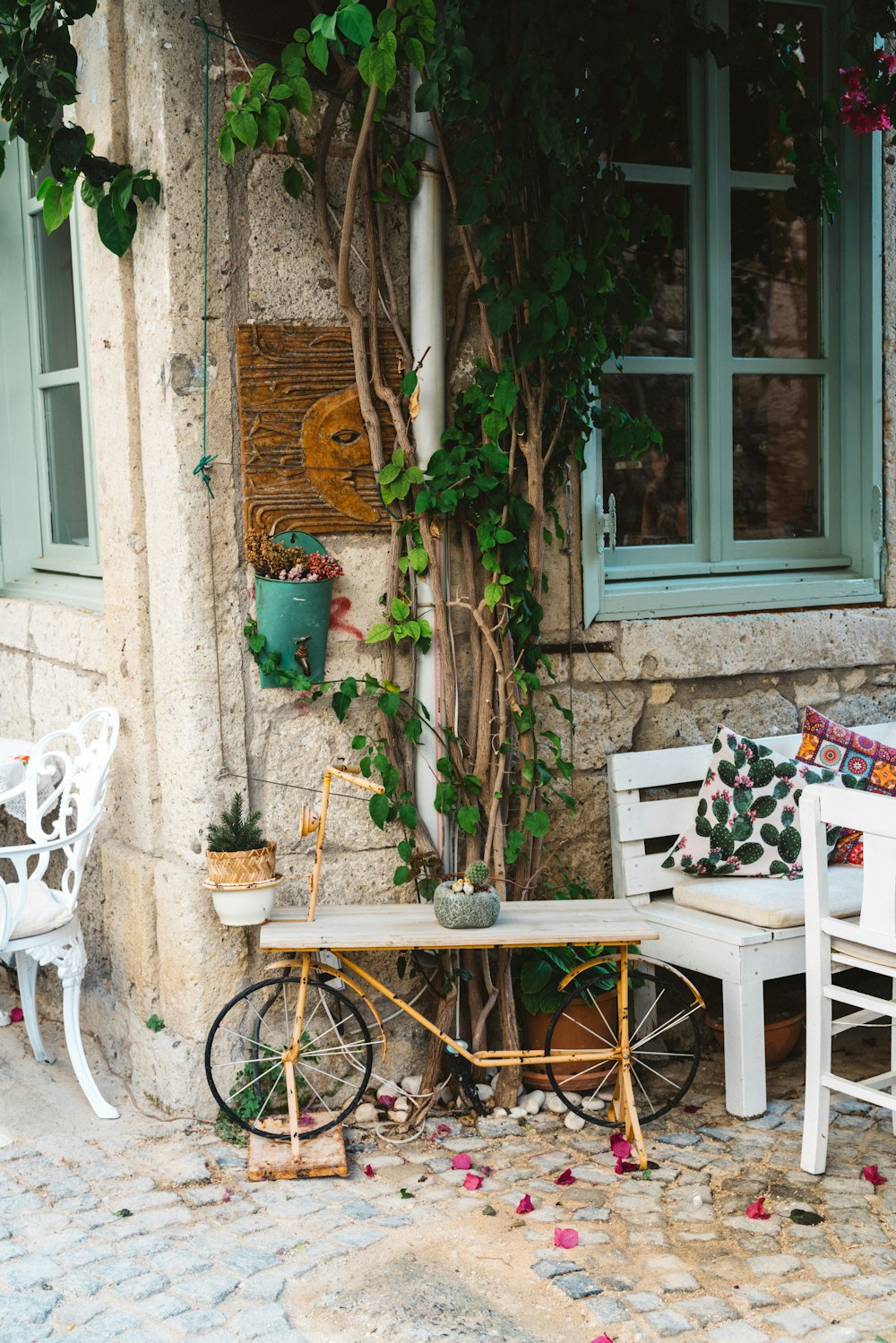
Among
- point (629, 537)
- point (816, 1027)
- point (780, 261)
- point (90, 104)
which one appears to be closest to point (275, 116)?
point (90, 104)

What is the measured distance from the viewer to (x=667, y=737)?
414cm

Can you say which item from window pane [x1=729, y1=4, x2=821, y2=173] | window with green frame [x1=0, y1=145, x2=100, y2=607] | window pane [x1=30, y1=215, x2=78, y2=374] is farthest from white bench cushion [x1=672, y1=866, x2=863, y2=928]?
window pane [x1=30, y1=215, x2=78, y2=374]

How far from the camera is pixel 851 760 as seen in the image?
160 inches

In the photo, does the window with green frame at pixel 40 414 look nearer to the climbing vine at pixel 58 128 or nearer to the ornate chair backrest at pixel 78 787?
the ornate chair backrest at pixel 78 787

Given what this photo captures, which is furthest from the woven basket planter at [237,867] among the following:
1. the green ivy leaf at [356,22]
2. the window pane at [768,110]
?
the window pane at [768,110]

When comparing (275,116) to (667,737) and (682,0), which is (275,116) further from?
(667,737)

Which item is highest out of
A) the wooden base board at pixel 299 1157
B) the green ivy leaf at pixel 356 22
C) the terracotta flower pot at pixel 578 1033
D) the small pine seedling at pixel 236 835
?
the green ivy leaf at pixel 356 22

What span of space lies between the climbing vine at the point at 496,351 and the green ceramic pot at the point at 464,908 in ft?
0.95

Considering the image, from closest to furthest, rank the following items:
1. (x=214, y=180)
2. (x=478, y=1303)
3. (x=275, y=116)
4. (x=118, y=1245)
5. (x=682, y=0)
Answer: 1. (x=478, y=1303)
2. (x=118, y=1245)
3. (x=275, y=116)
4. (x=214, y=180)
5. (x=682, y=0)

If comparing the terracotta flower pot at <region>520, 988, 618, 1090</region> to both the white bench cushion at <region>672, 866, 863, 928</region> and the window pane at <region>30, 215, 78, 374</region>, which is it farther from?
the window pane at <region>30, 215, 78, 374</region>

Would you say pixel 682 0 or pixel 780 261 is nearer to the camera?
pixel 682 0

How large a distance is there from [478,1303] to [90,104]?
305 cm

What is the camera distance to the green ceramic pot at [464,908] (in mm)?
3268

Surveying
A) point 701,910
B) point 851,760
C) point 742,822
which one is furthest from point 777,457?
point 701,910
